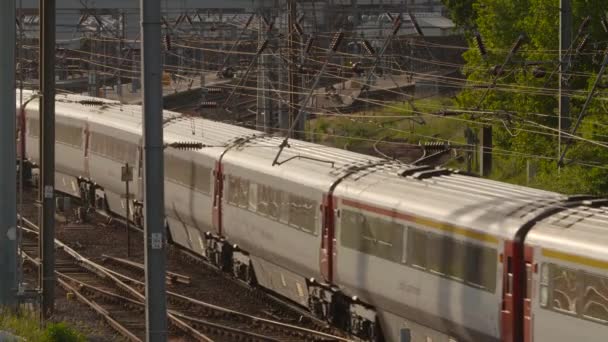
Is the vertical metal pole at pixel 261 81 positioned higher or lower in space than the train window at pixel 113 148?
higher

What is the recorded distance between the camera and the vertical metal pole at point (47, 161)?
1803cm

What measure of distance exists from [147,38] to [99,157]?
61.5 ft

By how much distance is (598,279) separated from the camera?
11906 mm

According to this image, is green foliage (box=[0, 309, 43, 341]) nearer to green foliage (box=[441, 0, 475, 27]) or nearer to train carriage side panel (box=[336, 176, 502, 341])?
train carriage side panel (box=[336, 176, 502, 341])

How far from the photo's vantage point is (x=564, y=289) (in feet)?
40.6

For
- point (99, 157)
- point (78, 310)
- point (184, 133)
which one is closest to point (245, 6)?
point (99, 157)

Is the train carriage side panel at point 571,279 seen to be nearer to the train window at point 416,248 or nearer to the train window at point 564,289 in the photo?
the train window at point 564,289

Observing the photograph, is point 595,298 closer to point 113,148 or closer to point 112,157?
point 113,148

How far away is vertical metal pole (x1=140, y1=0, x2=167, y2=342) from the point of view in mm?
11891

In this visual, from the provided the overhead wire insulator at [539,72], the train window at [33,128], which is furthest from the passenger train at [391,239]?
the train window at [33,128]

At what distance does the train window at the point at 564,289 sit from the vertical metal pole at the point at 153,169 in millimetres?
3569

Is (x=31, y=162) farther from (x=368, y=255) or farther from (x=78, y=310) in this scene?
(x=368, y=255)

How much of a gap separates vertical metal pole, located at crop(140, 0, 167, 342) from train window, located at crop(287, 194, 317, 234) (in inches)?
239

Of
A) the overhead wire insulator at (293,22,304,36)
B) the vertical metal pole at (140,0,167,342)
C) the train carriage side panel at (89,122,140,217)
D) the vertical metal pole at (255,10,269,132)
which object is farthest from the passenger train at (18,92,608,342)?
the vertical metal pole at (255,10,269,132)
